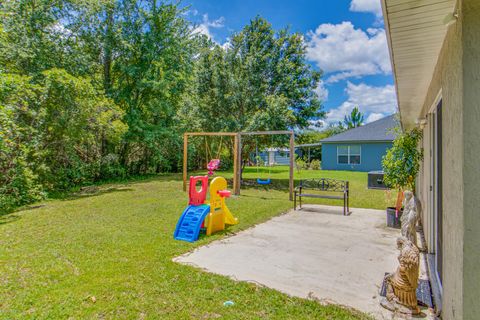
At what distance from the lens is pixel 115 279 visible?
3455mm

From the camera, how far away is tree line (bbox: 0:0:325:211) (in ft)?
30.6

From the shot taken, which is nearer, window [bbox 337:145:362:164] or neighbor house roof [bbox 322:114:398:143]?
neighbor house roof [bbox 322:114:398:143]

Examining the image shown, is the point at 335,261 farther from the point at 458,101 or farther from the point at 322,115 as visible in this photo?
the point at 322,115

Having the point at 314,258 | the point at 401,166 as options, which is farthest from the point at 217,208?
the point at 401,166

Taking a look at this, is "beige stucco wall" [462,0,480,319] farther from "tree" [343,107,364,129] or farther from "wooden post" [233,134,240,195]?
"tree" [343,107,364,129]

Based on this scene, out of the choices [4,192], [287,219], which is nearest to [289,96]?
[287,219]

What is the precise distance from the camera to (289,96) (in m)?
13.3

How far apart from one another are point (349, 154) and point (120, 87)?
55.7 feet

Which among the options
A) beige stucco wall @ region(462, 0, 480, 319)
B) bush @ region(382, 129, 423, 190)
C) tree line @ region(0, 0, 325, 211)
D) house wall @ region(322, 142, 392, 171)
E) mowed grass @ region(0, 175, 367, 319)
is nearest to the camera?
beige stucco wall @ region(462, 0, 480, 319)

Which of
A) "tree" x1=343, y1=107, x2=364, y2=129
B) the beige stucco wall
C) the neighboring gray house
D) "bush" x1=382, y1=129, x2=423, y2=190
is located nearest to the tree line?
"bush" x1=382, y1=129, x2=423, y2=190

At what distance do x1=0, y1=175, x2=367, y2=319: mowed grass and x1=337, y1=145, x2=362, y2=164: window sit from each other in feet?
55.8

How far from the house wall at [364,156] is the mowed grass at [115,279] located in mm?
16625

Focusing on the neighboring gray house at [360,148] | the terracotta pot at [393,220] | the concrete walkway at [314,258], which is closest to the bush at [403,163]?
the terracotta pot at [393,220]

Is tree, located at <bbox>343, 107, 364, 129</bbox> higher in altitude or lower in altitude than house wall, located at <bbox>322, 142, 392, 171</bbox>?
higher
